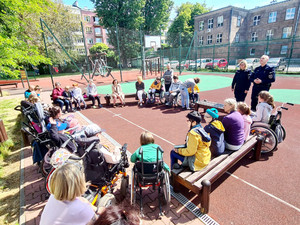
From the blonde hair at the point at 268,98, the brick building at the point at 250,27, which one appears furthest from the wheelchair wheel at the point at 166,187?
the brick building at the point at 250,27

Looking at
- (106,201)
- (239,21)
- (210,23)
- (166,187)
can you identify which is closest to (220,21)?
(210,23)

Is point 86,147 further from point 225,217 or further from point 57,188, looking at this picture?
point 225,217

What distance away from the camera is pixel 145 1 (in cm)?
3372

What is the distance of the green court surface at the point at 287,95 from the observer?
8584 millimetres

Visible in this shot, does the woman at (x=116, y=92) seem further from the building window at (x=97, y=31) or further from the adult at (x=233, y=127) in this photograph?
the building window at (x=97, y=31)

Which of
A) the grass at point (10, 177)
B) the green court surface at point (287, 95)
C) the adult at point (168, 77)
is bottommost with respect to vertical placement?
the grass at point (10, 177)

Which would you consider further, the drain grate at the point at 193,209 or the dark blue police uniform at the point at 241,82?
the dark blue police uniform at the point at 241,82

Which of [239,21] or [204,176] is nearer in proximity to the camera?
[204,176]

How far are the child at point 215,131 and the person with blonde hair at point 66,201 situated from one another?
2351mm

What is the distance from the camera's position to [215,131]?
10.2 feet

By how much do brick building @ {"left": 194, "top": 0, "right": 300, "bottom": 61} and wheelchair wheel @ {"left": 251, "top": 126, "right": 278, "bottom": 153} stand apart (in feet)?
85.1

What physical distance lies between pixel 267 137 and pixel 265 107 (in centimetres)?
73

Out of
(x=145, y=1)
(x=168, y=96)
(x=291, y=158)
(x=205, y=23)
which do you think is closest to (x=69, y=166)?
(x=291, y=158)

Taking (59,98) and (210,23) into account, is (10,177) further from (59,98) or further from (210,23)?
(210,23)
